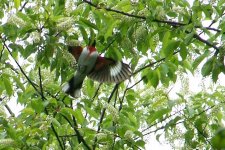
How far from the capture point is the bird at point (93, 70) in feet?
10.2

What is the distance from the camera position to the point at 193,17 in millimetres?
2236

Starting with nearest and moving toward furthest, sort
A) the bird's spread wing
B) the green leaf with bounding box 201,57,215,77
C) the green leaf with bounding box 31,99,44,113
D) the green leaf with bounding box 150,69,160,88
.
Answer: the green leaf with bounding box 201,57,215,77
the green leaf with bounding box 31,99,44,113
the green leaf with bounding box 150,69,160,88
the bird's spread wing

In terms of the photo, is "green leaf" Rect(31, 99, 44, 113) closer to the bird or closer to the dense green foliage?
the dense green foliage

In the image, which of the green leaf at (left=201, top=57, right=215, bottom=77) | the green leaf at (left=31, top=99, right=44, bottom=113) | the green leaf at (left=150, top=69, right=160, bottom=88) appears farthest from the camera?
the green leaf at (left=150, top=69, right=160, bottom=88)

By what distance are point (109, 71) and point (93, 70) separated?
0.49ft

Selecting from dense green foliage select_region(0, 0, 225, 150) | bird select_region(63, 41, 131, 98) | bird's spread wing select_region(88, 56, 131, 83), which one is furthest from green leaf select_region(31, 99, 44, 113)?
bird's spread wing select_region(88, 56, 131, 83)

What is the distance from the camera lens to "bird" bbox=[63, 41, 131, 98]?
310cm

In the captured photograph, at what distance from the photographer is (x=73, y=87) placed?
322cm

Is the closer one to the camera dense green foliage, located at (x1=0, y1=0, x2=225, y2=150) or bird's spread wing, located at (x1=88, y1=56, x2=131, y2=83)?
dense green foliage, located at (x1=0, y1=0, x2=225, y2=150)

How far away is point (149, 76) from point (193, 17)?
2.79 ft

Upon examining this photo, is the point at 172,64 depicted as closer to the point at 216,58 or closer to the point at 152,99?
the point at 152,99

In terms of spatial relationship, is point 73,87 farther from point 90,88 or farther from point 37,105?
point 37,105

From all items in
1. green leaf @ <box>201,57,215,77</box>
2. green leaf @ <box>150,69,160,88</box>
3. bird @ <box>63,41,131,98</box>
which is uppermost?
bird @ <box>63,41,131,98</box>

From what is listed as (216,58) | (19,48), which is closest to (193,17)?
(216,58)
